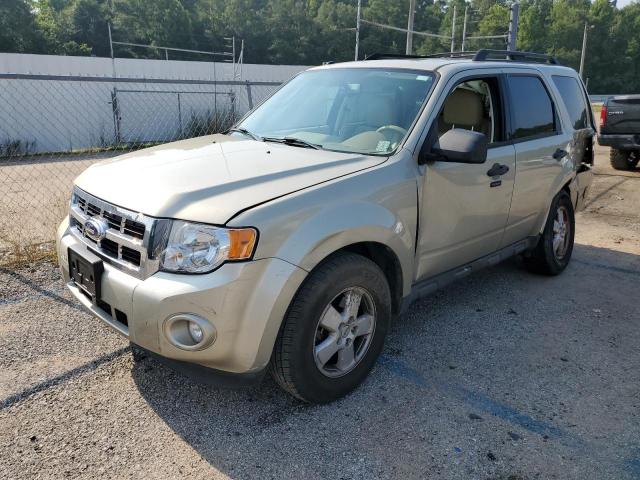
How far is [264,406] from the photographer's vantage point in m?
3.13

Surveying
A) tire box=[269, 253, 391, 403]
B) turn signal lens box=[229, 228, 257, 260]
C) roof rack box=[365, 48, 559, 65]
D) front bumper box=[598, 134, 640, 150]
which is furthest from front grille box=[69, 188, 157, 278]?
front bumper box=[598, 134, 640, 150]

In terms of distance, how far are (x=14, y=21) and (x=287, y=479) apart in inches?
2445

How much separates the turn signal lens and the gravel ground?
976mm

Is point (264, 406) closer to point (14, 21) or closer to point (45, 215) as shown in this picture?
point (45, 215)

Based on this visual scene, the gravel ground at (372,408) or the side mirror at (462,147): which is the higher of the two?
the side mirror at (462,147)

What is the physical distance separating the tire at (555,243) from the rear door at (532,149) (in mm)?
183

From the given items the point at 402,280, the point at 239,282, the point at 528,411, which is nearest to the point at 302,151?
the point at 402,280

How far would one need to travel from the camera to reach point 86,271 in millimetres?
2947

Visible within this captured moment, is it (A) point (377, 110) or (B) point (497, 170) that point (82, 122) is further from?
(B) point (497, 170)

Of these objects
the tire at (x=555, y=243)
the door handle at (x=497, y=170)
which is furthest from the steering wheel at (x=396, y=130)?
the tire at (x=555, y=243)

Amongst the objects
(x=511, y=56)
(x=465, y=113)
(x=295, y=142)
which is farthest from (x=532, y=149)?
(x=295, y=142)

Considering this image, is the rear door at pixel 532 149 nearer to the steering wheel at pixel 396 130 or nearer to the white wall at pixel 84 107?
the steering wheel at pixel 396 130

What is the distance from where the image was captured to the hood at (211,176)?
2660mm

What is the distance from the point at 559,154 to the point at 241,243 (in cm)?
344
